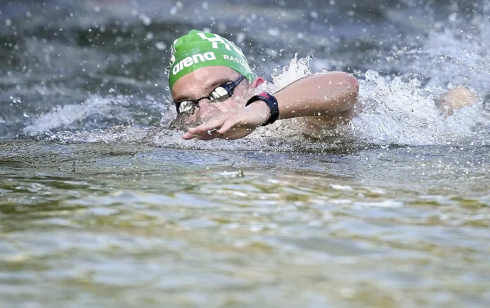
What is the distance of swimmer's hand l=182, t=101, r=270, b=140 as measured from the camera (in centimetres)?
320

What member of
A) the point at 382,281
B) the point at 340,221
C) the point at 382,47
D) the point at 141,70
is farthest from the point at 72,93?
the point at 382,281

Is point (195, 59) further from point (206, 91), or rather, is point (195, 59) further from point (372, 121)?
point (372, 121)

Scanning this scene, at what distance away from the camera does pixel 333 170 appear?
128 inches

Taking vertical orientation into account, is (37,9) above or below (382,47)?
above

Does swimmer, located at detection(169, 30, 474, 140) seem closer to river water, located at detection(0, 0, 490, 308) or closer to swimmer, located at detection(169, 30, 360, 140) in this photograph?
swimmer, located at detection(169, 30, 360, 140)

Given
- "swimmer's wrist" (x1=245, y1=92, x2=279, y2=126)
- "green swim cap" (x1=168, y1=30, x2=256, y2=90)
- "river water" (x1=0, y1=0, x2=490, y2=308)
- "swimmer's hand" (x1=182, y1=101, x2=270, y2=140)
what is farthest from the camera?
"green swim cap" (x1=168, y1=30, x2=256, y2=90)

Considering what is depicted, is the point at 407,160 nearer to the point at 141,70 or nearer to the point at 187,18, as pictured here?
the point at 141,70

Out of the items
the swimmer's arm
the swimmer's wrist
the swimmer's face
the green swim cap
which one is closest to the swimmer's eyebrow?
the swimmer's face

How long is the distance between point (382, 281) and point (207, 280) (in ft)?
1.17

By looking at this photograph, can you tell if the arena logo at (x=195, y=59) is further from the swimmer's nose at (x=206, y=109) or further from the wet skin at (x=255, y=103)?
the swimmer's nose at (x=206, y=109)

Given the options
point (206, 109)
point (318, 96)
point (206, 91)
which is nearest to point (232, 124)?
point (318, 96)

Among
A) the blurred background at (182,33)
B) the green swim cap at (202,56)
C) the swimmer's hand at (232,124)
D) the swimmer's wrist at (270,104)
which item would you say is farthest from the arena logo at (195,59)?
the blurred background at (182,33)

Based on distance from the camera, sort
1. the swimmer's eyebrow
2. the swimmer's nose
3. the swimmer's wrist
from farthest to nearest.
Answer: the swimmer's eyebrow < the swimmer's nose < the swimmer's wrist

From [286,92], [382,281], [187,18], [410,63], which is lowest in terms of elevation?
[382,281]
